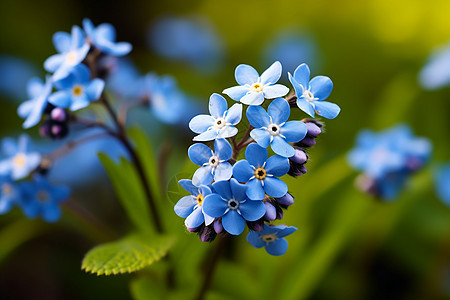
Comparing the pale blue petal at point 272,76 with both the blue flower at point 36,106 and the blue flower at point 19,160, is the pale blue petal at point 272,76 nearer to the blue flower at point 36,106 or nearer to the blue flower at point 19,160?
A: the blue flower at point 36,106

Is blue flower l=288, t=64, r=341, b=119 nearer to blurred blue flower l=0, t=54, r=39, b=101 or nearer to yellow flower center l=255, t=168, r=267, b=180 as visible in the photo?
yellow flower center l=255, t=168, r=267, b=180

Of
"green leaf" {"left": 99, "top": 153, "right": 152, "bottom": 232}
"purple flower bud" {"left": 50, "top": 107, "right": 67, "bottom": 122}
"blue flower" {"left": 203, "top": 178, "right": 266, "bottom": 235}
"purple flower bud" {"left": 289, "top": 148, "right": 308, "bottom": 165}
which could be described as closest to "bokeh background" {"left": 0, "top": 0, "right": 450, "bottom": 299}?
"green leaf" {"left": 99, "top": 153, "right": 152, "bottom": 232}

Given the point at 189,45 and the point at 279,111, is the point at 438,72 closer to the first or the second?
the point at 279,111

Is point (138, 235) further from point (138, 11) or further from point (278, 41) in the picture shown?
point (138, 11)

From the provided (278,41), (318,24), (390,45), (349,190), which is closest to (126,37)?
(278,41)

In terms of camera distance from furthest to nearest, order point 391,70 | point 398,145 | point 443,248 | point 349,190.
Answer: point 391,70 → point 349,190 → point 443,248 → point 398,145

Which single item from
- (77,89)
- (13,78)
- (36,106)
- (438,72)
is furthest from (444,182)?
(13,78)
